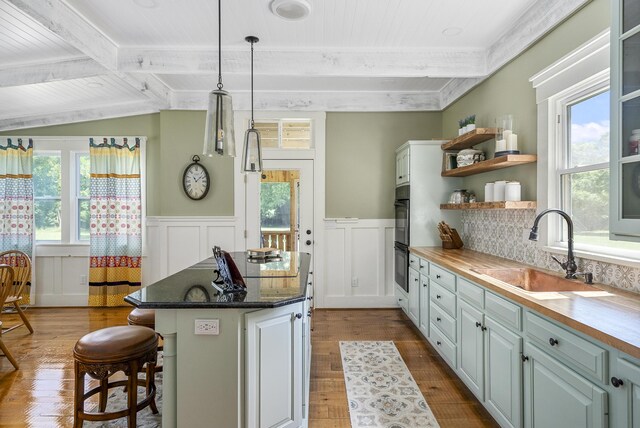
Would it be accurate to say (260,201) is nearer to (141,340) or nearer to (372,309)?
(372,309)

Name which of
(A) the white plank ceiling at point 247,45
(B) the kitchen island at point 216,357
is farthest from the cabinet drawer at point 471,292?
(A) the white plank ceiling at point 247,45

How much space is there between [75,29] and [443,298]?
141 inches

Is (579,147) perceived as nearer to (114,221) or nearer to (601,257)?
(601,257)

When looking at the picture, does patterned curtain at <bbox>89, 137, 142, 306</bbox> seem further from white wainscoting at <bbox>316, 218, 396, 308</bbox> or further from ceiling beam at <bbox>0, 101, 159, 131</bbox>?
white wainscoting at <bbox>316, 218, 396, 308</bbox>

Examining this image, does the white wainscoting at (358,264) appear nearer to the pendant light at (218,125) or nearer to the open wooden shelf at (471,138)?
the open wooden shelf at (471,138)

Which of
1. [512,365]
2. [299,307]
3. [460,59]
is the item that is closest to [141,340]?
[299,307]

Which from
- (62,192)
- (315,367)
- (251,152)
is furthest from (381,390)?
(62,192)

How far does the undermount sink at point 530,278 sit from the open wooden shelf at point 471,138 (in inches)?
47.0

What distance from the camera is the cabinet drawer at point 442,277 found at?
277cm

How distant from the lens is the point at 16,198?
4.70 meters

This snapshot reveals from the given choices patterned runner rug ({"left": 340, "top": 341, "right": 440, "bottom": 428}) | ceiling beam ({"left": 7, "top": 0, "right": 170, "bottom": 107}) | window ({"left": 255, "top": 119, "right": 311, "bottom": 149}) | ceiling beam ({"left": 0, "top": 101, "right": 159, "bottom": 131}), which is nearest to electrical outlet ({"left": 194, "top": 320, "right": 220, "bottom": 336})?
patterned runner rug ({"left": 340, "top": 341, "right": 440, "bottom": 428})

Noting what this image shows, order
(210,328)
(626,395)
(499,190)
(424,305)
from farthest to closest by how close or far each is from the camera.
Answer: (424,305) → (499,190) → (210,328) → (626,395)

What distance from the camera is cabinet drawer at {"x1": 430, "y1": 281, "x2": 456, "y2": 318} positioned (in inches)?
109

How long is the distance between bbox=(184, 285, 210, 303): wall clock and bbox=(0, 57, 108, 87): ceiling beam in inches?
99.8
